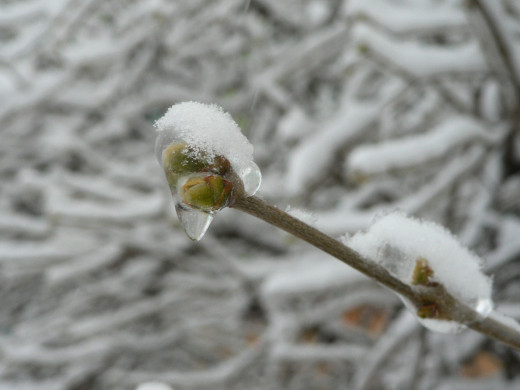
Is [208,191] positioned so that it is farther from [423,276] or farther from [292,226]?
[423,276]

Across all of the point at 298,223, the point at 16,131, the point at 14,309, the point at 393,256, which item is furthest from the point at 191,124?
the point at 14,309

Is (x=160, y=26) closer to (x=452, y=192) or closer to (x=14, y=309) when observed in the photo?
(x=452, y=192)

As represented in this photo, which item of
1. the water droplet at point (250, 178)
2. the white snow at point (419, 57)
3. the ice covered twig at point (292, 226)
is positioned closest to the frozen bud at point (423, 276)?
the ice covered twig at point (292, 226)

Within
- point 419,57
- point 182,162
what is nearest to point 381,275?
point 182,162

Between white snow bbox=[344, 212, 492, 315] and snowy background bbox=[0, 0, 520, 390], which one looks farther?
snowy background bbox=[0, 0, 520, 390]

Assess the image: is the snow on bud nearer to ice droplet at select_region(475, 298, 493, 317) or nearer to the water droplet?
the water droplet

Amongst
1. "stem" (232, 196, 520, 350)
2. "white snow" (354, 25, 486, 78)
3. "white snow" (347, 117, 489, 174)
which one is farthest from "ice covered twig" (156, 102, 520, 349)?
"white snow" (354, 25, 486, 78)
